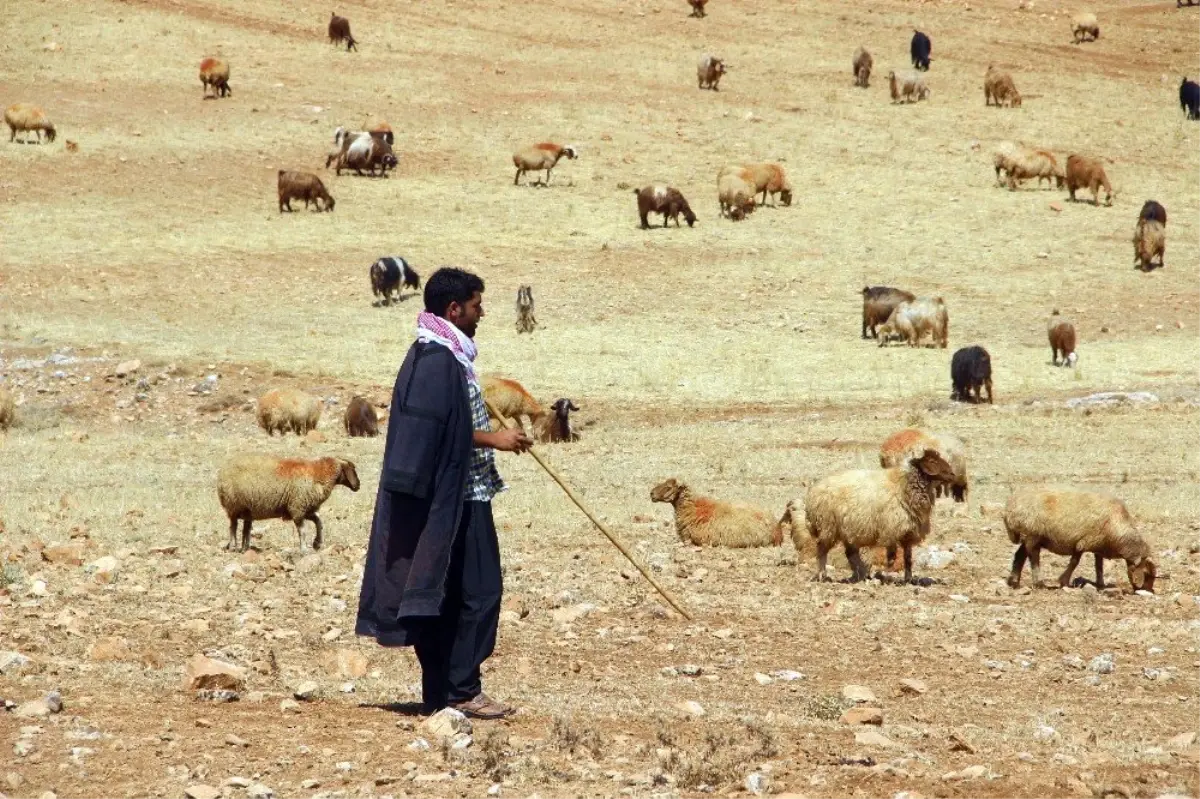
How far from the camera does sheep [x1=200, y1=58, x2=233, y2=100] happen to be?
124 feet

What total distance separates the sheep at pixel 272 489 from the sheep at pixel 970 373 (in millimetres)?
10439

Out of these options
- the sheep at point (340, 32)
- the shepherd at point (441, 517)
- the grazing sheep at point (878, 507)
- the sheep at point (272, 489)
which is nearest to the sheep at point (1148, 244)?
the grazing sheep at point (878, 507)

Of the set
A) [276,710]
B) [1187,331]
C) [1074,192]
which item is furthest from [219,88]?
[276,710]

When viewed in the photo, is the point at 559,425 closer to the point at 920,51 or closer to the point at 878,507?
the point at 878,507

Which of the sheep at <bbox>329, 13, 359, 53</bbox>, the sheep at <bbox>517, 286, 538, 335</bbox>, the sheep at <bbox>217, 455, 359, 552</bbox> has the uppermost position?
the sheep at <bbox>329, 13, 359, 53</bbox>

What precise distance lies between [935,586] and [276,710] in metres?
5.06

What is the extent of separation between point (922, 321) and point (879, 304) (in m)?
0.81

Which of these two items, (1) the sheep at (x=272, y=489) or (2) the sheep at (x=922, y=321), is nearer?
(1) the sheep at (x=272, y=489)

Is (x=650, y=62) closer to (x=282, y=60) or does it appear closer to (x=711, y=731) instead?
(x=282, y=60)

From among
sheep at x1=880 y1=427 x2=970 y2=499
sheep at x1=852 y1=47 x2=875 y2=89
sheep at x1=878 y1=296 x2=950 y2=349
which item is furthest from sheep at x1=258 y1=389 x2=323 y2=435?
sheep at x1=852 y1=47 x2=875 y2=89

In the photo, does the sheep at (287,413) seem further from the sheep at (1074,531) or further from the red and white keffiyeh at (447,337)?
the red and white keffiyeh at (447,337)

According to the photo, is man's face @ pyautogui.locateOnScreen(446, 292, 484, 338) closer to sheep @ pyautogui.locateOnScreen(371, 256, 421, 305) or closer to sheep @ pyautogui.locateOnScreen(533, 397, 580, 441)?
sheep @ pyautogui.locateOnScreen(533, 397, 580, 441)

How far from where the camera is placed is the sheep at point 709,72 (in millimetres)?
40156

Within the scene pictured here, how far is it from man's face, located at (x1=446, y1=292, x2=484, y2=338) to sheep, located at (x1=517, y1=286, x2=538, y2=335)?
18.0m
